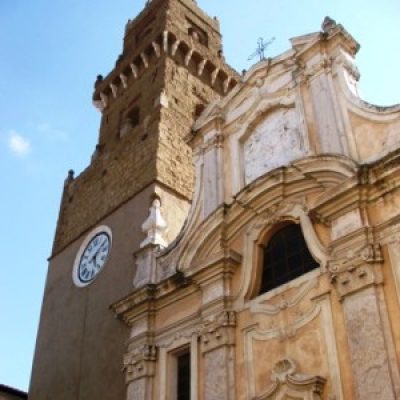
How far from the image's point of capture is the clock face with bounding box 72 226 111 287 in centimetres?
1571

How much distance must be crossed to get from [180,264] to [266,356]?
305cm

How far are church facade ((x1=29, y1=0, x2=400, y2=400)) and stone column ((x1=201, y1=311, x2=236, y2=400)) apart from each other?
0.03 metres

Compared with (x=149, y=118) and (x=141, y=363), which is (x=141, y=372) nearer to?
(x=141, y=363)

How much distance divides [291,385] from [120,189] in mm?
8993

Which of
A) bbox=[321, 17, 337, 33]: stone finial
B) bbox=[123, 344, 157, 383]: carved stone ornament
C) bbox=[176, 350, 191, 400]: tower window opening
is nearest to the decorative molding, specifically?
bbox=[176, 350, 191, 400]: tower window opening

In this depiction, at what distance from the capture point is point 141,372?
38.4 feet

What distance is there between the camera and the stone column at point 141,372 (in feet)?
37.7

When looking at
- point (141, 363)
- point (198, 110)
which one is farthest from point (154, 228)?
point (198, 110)

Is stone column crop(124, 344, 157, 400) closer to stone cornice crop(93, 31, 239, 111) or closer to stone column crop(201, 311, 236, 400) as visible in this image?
stone column crop(201, 311, 236, 400)

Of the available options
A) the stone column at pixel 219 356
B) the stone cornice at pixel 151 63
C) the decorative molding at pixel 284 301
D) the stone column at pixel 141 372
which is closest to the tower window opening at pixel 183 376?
the stone column at pixel 141 372

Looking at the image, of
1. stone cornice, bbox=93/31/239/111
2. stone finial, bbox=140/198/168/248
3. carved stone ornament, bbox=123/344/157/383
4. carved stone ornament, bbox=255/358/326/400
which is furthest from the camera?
stone cornice, bbox=93/31/239/111

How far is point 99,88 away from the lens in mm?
22406

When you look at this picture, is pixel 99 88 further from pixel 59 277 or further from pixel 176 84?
pixel 59 277

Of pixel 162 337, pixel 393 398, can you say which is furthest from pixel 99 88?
pixel 393 398
